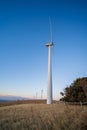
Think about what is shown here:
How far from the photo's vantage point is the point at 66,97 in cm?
4316

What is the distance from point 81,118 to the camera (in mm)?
6035

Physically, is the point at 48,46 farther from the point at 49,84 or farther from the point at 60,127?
the point at 60,127

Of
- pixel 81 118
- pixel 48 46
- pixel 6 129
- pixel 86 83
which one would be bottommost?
pixel 6 129

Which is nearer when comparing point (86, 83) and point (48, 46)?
point (86, 83)

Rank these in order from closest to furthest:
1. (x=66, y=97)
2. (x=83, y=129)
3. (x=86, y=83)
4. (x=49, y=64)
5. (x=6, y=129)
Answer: (x=83, y=129) < (x=6, y=129) < (x=86, y=83) < (x=66, y=97) < (x=49, y=64)

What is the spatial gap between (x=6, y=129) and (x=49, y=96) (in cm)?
3803

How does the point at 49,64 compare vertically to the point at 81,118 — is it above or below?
above

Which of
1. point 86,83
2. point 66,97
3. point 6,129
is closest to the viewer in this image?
point 6,129

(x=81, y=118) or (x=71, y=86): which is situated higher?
(x=71, y=86)

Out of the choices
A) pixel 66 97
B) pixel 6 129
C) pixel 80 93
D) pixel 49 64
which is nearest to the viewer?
pixel 6 129

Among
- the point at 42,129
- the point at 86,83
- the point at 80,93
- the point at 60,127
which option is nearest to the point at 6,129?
the point at 42,129

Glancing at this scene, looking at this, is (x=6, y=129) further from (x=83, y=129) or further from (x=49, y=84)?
(x=49, y=84)

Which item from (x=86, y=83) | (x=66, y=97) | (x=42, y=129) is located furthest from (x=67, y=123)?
(x=66, y=97)

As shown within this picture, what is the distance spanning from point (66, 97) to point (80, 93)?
441 cm
